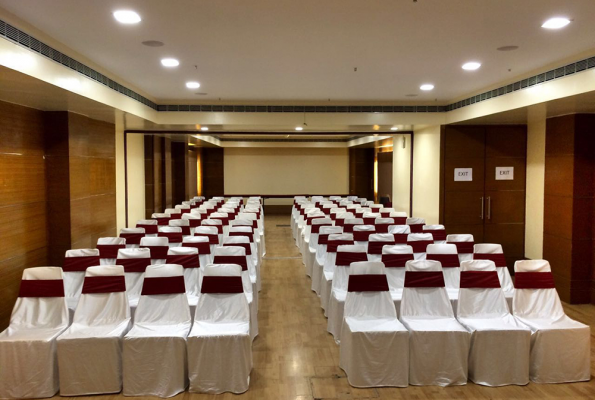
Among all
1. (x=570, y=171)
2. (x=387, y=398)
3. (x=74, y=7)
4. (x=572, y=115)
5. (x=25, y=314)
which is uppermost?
(x=74, y=7)

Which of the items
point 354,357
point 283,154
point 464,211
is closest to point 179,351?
point 354,357

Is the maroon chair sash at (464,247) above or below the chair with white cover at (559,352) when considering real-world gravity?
above

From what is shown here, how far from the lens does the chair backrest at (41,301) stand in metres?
4.77

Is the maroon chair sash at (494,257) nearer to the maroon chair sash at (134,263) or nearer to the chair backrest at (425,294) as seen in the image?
the chair backrest at (425,294)

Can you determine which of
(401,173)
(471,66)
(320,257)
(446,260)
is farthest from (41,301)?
(401,173)

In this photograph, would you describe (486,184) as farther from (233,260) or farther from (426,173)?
(233,260)

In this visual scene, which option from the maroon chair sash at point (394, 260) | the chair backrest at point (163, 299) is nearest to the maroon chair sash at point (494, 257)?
the maroon chair sash at point (394, 260)

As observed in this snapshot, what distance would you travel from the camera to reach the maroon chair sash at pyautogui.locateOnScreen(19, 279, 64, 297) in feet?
16.0

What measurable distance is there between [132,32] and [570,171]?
6511mm

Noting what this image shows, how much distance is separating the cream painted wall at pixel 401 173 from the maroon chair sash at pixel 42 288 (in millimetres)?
9676

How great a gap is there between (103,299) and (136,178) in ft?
26.9

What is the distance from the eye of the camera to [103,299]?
4906 mm

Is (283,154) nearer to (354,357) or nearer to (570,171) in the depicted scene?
(570,171)

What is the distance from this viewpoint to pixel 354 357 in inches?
176
